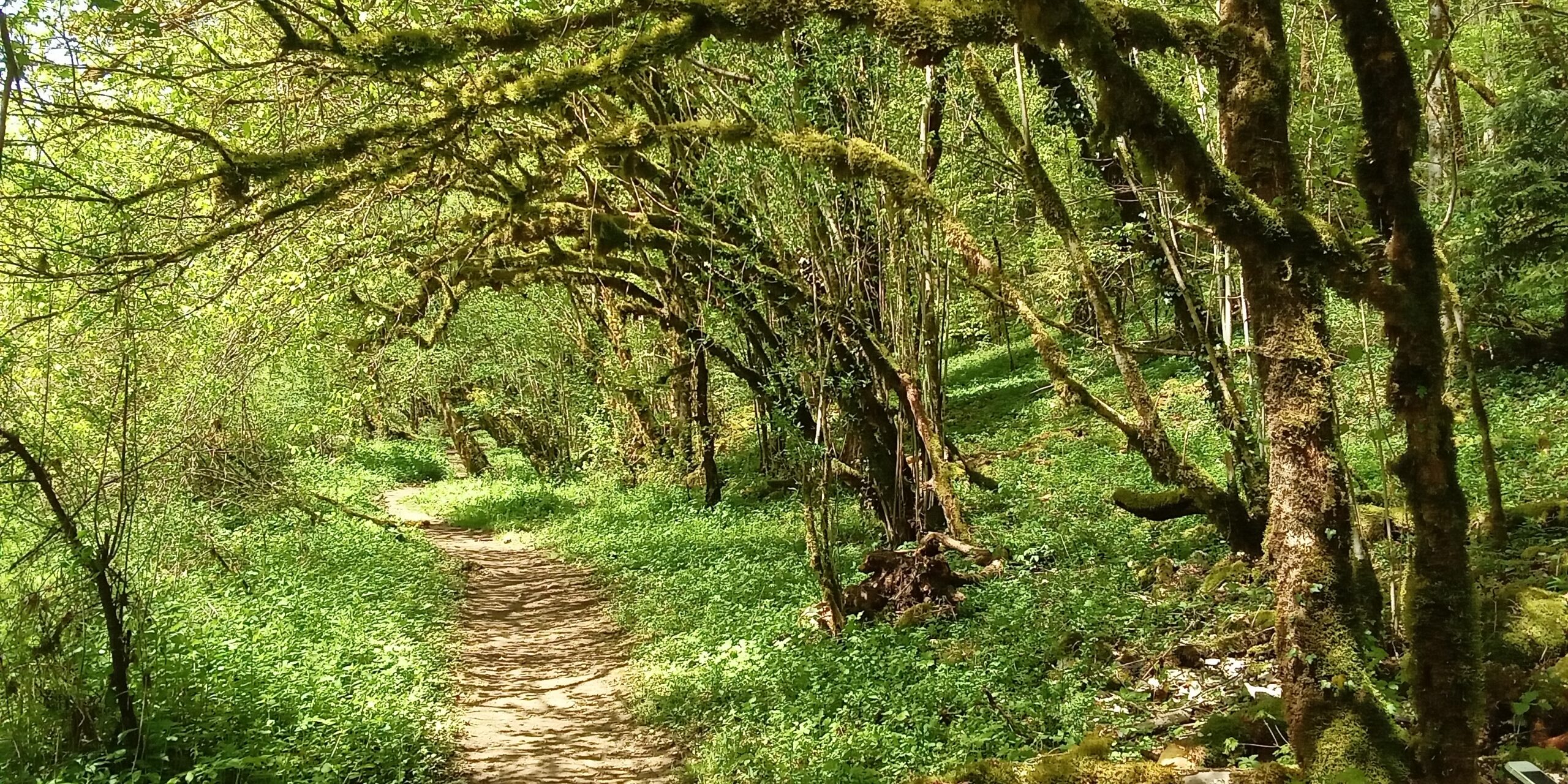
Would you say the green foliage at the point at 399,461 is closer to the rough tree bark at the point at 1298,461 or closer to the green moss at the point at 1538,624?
the rough tree bark at the point at 1298,461

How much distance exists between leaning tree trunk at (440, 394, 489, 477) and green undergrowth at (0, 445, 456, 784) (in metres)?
Answer: 14.3

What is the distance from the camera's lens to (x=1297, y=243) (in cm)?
331

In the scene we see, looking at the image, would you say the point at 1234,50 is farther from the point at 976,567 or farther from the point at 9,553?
the point at 9,553

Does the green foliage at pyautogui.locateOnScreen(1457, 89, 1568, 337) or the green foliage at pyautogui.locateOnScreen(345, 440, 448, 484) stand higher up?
the green foliage at pyautogui.locateOnScreen(1457, 89, 1568, 337)

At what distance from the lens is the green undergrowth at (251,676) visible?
4934mm

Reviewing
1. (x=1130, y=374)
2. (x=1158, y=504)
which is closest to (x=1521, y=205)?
(x=1158, y=504)

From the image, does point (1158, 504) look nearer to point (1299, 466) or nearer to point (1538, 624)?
point (1538, 624)

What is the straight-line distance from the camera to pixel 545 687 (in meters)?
8.07

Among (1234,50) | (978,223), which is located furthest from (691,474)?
(1234,50)

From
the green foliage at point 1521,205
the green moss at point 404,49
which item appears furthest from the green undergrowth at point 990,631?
the green moss at point 404,49

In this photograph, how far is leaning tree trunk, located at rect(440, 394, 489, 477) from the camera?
24500 millimetres

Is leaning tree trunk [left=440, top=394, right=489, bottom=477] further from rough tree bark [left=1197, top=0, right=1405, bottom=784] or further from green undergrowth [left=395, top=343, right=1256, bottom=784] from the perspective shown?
rough tree bark [left=1197, top=0, right=1405, bottom=784]

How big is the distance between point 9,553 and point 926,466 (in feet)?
24.9

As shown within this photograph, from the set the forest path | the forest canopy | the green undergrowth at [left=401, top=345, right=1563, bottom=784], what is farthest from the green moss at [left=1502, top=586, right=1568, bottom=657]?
the forest path
